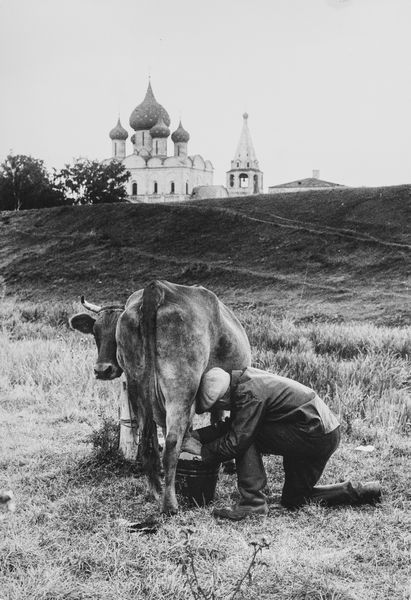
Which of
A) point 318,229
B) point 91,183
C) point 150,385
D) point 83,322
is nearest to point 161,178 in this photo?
point 91,183

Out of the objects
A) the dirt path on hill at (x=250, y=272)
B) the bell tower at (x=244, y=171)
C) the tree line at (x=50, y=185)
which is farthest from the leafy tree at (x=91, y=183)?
the bell tower at (x=244, y=171)

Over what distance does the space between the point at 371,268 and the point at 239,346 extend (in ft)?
76.6

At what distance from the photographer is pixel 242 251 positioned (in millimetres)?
34500

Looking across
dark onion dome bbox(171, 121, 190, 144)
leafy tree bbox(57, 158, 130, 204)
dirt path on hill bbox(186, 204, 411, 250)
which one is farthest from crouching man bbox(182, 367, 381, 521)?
dark onion dome bbox(171, 121, 190, 144)

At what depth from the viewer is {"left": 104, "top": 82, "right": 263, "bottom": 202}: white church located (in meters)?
83.2

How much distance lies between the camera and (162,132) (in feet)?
277

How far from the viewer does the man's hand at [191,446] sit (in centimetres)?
610

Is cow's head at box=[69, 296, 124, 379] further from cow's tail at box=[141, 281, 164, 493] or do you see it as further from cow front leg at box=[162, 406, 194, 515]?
cow front leg at box=[162, 406, 194, 515]

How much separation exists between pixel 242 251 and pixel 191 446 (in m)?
28.6

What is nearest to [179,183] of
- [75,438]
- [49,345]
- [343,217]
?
[343,217]

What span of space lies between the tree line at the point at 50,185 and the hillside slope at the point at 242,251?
10289 millimetres

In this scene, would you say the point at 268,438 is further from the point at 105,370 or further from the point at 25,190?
the point at 25,190

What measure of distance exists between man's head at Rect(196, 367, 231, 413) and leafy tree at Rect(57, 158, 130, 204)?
5128cm

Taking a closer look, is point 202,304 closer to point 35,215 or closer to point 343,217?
point 343,217
